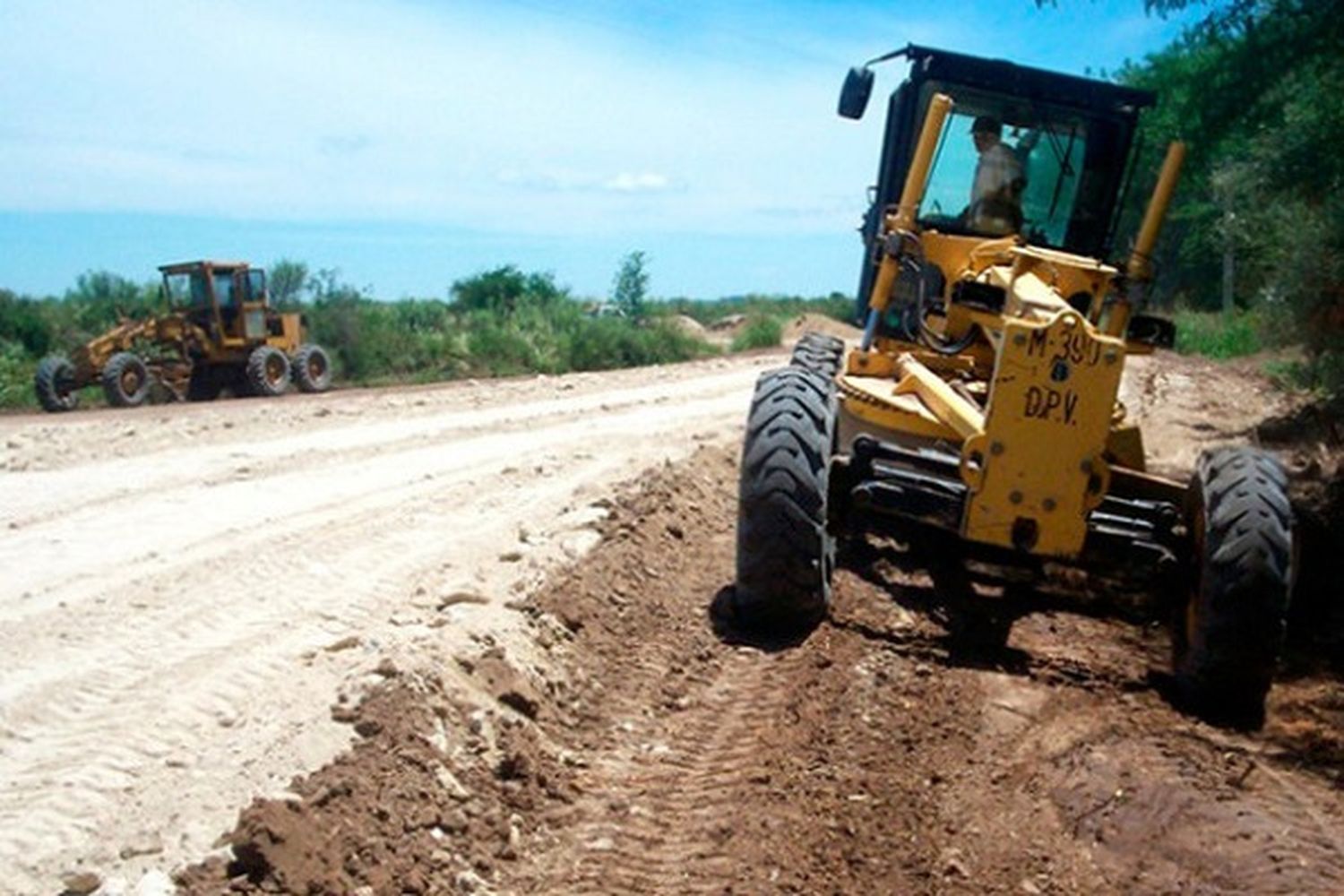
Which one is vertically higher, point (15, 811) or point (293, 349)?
point (15, 811)

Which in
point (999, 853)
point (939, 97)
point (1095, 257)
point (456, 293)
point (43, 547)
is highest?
point (939, 97)

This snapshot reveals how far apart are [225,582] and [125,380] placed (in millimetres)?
17233

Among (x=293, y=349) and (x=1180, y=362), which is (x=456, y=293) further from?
(x=1180, y=362)

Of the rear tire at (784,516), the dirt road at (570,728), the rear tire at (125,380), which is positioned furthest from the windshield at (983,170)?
the rear tire at (125,380)

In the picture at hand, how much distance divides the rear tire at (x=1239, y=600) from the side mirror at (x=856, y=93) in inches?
124

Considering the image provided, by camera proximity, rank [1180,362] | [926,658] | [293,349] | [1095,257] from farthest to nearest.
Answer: [1180,362] → [293,349] → [1095,257] → [926,658]

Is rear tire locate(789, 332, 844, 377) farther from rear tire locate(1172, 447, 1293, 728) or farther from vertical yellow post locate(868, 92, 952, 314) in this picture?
rear tire locate(1172, 447, 1293, 728)

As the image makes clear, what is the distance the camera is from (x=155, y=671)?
554 cm

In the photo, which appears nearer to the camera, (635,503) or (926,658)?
(926,658)

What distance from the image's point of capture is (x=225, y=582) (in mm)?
7090

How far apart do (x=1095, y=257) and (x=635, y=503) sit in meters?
3.61

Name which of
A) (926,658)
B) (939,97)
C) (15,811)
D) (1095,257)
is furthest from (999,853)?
(1095,257)

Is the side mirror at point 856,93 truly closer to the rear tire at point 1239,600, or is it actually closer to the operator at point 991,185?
the operator at point 991,185

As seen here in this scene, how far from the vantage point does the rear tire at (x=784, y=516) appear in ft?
20.8
